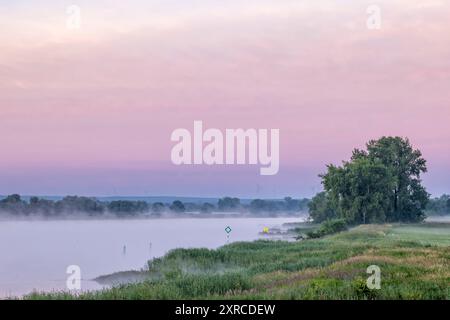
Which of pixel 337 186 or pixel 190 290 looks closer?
pixel 190 290

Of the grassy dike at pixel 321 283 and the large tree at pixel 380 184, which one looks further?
the large tree at pixel 380 184

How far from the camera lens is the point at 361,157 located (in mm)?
119250

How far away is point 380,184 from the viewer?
108938 millimetres

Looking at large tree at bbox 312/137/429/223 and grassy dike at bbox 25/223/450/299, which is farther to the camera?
large tree at bbox 312/137/429/223

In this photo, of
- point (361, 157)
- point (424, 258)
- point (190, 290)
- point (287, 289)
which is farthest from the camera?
point (361, 157)

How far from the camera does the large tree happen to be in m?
108

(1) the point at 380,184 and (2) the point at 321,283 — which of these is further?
(1) the point at 380,184

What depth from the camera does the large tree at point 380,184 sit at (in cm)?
10800

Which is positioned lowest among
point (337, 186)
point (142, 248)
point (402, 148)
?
point (142, 248)

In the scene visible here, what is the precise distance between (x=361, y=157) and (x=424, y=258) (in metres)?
87.7

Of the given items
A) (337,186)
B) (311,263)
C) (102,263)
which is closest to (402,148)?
(337,186)
